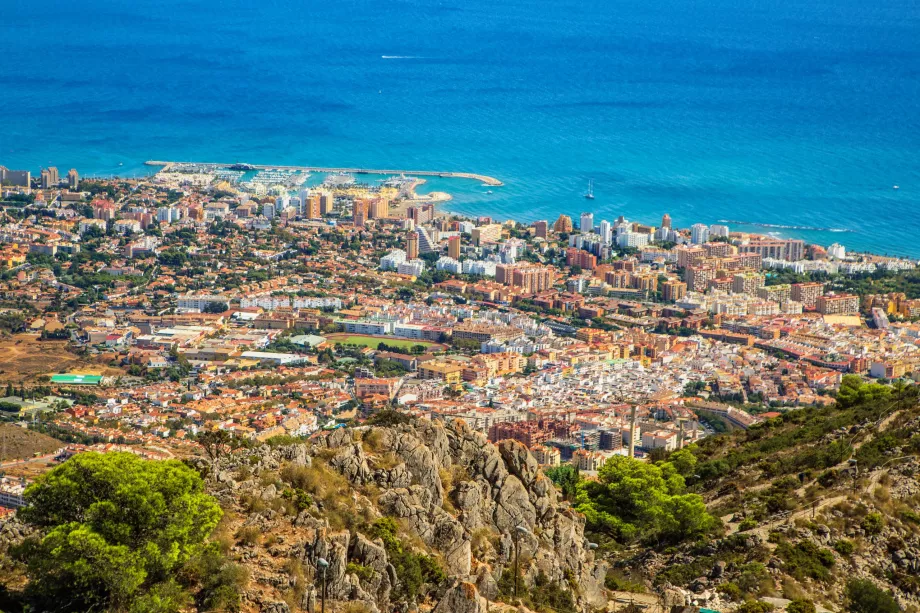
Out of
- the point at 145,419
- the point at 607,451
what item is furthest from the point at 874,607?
the point at 145,419

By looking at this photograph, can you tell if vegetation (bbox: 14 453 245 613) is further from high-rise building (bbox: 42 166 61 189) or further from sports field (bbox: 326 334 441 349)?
high-rise building (bbox: 42 166 61 189)

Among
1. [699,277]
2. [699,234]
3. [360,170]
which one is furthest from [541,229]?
[360,170]

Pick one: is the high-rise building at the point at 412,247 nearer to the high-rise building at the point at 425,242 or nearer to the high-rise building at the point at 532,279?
the high-rise building at the point at 425,242

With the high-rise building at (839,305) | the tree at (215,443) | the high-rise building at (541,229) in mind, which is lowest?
the tree at (215,443)

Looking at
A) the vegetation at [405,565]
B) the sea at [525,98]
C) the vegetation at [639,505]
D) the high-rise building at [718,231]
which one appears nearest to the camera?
the vegetation at [405,565]

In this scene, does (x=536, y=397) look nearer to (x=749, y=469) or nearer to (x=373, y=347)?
(x=373, y=347)

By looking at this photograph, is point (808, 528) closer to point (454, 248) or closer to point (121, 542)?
point (121, 542)

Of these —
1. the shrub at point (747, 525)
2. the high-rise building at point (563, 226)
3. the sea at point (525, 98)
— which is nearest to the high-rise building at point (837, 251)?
the sea at point (525, 98)
